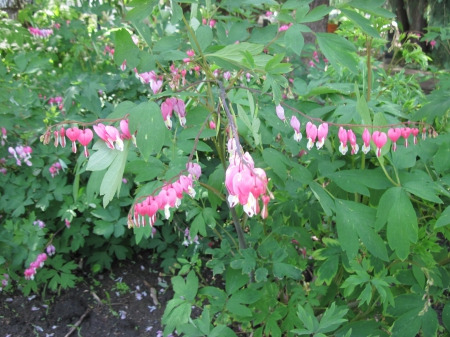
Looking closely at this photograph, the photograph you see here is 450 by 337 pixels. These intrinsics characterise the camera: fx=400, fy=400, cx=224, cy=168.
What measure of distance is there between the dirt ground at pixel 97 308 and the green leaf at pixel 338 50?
1.70 m

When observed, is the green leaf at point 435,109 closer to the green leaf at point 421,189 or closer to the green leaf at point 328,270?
the green leaf at point 421,189

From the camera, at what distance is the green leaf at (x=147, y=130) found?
3.48ft

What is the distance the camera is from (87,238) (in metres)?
2.93

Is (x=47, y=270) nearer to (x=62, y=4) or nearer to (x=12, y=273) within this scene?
(x=12, y=273)

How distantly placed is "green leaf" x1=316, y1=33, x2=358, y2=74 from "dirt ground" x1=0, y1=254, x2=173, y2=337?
1.70 metres

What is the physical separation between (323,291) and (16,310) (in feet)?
6.79

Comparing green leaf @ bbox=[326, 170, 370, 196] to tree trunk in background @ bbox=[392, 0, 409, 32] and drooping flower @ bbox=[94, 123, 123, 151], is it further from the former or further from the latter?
tree trunk in background @ bbox=[392, 0, 409, 32]

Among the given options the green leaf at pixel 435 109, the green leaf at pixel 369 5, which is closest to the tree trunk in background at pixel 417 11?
the green leaf at pixel 435 109

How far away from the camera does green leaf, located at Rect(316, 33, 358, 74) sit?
126 cm

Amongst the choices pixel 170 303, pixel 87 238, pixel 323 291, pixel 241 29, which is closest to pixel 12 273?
pixel 87 238

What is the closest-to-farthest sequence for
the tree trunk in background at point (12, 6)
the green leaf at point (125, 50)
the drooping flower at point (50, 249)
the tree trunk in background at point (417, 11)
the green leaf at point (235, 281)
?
the green leaf at point (125, 50) < the green leaf at point (235, 281) < the drooping flower at point (50, 249) < the tree trunk in background at point (12, 6) < the tree trunk in background at point (417, 11)

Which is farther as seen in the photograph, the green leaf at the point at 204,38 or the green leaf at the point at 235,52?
the green leaf at the point at 204,38

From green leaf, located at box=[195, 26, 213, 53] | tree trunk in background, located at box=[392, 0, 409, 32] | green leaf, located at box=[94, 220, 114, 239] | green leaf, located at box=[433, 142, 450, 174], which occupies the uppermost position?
green leaf, located at box=[195, 26, 213, 53]

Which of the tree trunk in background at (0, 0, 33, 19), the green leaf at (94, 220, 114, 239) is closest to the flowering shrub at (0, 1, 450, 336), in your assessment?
the green leaf at (94, 220, 114, 239)
